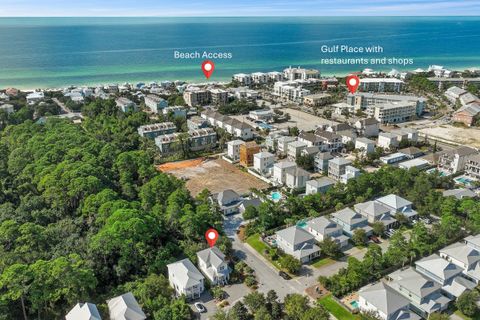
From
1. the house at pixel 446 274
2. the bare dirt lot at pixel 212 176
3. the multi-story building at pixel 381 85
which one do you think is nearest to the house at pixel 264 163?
the bare dirt lot at pixel 212 176

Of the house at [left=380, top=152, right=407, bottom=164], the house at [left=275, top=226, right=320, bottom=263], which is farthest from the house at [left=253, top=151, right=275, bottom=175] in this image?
the house at [left=275, top=226, right=320, bottom=263]

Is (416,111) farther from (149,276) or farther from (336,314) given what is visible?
(149,276)

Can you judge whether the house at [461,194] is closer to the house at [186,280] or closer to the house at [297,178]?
the house at [297,178]

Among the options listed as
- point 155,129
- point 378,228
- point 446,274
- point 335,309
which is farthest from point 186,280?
point 155,129

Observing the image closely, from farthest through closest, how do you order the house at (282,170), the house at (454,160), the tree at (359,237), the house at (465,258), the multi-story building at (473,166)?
the house at (454,160) → the multi-story building at (473,166) → the house at (282,170) → the tree at (359,237) → the house at (465,258)

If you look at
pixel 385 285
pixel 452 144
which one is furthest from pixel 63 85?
pixel 385 285

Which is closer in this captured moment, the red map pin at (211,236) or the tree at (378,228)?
the red map pin at (211,236)

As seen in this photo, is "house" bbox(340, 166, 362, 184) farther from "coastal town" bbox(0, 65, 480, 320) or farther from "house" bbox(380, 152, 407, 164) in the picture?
"house" bbox(380, 152, 407, 164)
